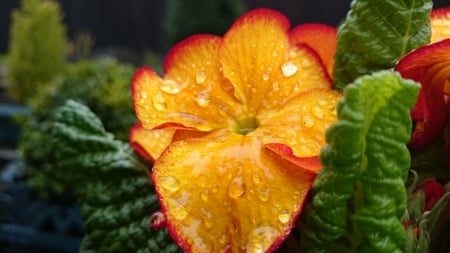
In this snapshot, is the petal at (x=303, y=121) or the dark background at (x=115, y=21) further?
the dark background at (x=115, y=21)

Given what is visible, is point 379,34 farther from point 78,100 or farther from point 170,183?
point 78,100

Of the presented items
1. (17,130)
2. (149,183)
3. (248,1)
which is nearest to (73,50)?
(248,1)

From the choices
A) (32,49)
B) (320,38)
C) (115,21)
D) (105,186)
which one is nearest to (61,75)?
(32,49)

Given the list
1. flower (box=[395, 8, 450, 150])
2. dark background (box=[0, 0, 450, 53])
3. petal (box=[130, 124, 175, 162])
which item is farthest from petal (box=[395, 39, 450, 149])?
dark background (box=[0, 0, 450, 53])

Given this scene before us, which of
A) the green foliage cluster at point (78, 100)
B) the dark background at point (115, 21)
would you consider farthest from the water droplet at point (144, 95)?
the dark background at point (115, 21)

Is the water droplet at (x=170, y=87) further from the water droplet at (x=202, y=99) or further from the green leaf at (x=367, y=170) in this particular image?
the green leaf at (x=367, y=170)

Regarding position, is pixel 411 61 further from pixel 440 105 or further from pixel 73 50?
pixel 73 50
